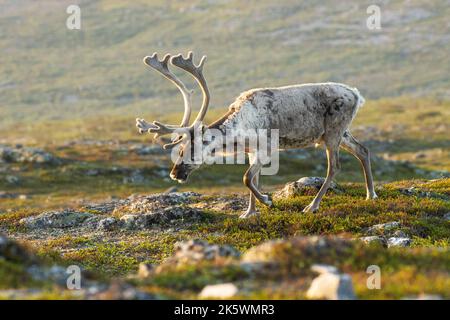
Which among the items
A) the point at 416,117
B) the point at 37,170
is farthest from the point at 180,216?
the point at 416,117

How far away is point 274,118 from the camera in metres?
17.1

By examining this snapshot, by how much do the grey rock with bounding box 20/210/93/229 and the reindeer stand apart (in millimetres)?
3996

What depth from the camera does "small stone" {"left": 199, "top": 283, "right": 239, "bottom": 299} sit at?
9.02 metres

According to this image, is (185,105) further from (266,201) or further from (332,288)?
(332,288)

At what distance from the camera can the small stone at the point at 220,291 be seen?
9016mm

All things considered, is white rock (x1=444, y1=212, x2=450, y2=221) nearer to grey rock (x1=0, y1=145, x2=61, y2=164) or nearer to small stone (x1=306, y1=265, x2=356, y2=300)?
small stone (x1=306, y1=265, x2=356, y2=300)

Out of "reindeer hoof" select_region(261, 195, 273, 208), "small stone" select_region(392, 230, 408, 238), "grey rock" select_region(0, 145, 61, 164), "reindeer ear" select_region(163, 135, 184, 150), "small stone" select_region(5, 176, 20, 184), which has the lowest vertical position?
"small stone" select_region(5, 176, 20, 184)

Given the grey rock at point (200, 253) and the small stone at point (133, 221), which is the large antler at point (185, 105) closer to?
the small stone at point (133, 221)

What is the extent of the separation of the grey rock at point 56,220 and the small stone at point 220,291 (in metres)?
10.8

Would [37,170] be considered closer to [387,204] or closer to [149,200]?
[149,200]

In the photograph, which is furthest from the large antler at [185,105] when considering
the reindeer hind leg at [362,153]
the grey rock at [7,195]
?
the grey rock at [7,195]

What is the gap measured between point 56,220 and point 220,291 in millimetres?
11371

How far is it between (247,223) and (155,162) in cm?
3724

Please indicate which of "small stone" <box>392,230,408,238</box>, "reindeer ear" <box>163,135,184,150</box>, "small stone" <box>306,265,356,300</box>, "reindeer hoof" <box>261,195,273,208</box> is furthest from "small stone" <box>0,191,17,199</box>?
"small stone" <box>306,265,356,300</box>
